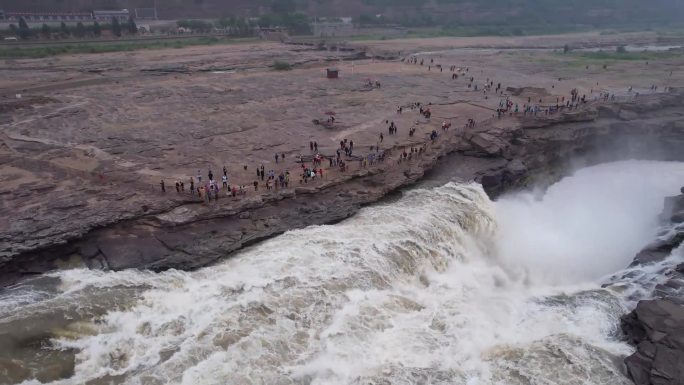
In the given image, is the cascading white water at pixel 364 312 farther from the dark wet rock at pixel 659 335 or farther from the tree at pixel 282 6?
the tree at pixel 282 6

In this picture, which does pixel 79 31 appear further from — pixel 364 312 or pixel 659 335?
pixel 659 335

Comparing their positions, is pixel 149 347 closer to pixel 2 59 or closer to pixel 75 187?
pixel 75 187

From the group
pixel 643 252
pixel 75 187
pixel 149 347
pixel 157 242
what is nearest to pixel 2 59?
pixel 75 187

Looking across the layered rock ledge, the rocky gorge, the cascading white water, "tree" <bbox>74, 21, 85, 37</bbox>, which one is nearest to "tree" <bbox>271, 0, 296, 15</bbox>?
"tree" <bbox>74, 21, 85, 37</bbox>

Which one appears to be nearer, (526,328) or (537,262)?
(526,328)

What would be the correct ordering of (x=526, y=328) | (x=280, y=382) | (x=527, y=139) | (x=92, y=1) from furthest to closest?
(x=92, y=1), (x=527, y=139), (x=526, y=328), (x=280, y=382)

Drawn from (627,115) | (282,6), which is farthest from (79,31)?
(627,115)
